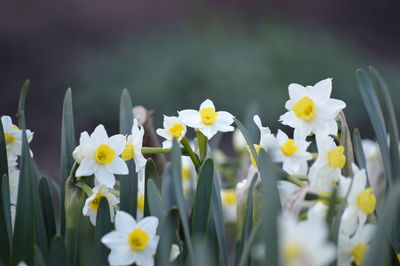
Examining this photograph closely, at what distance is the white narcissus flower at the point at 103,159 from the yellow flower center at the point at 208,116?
0.50 feet

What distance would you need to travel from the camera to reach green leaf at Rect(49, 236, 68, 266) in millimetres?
889

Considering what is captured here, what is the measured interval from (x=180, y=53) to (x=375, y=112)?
189 inches

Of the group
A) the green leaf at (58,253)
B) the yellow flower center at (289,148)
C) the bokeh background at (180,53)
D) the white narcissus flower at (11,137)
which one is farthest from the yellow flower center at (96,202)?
the bokeh background at (180,53)

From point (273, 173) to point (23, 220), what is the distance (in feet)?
1.44

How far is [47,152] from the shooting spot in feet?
16.0

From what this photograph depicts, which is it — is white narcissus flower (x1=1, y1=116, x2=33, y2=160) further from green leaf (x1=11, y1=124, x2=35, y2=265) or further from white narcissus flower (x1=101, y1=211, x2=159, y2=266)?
white narcissus flower (x1=101, y1=211, x2=159, y2=266)

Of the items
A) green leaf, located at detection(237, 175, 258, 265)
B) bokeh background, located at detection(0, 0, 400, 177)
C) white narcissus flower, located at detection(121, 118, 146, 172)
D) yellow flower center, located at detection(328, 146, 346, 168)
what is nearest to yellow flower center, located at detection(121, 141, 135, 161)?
white narcissus flower, located at detection(121, 118, 146, 172)

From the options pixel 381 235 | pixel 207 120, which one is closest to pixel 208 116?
pixel 207 120

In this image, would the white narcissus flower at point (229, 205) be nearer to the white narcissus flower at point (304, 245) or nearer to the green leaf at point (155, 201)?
the green leaf at point (155, 201)

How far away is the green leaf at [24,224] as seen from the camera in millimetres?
977

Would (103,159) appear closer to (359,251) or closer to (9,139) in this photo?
(9,139)

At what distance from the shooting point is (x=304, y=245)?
682mm

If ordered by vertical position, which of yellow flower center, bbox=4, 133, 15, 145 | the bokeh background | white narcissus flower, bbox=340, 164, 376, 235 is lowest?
white narcissus flower, bbox=340, 164, 376, 235

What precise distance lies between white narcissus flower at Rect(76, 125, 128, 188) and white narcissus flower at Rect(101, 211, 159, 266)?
117mm
